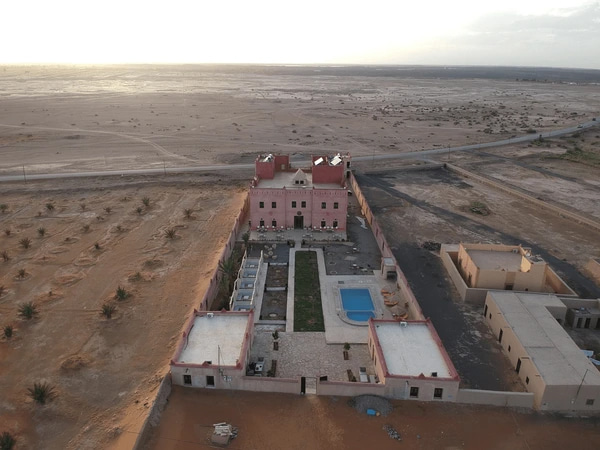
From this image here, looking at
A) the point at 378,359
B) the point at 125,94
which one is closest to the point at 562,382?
the point at 378,359

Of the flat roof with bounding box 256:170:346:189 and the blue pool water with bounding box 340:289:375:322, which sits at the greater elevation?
the flat roof with bounding box 256:170:346:189

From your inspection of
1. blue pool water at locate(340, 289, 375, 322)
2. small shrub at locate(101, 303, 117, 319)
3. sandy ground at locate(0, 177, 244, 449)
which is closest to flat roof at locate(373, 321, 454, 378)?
blue pool water at locate(340, 289, 375, 322)

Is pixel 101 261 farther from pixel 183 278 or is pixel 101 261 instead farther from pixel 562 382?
pixel 562 382

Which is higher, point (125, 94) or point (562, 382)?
point (125, 94)

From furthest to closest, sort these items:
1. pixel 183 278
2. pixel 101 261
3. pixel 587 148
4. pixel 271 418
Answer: pixel 587 148, pixel 101 261, pixel 183 278, pixel 271 418

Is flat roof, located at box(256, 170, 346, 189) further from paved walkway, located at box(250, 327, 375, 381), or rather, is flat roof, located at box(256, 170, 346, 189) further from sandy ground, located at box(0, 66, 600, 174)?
sandy ground, located at box(0, 66, 600, 174)

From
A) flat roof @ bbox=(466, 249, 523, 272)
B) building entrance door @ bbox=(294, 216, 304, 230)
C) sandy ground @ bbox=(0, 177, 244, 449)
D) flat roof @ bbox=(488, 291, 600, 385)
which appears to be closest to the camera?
sandy ground @ bbox=(0, 177, 244, 449)

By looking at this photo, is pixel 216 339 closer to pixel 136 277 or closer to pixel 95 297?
pixel 95 297

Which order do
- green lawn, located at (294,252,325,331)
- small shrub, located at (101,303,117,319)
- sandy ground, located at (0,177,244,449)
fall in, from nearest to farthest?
1. sandy ground, located at (0,177,244,449)
2. green lawn, located at (294,252,325,331)
3. small shrub, located at (101,303,117,319)
